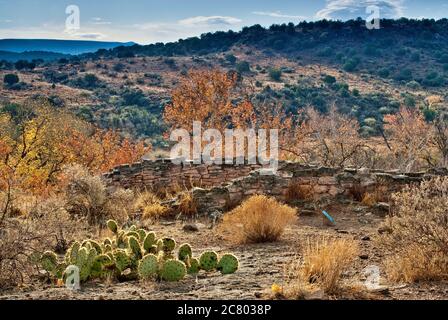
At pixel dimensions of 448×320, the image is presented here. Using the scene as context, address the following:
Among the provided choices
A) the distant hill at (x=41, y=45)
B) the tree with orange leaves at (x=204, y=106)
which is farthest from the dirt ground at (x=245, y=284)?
the distant hill at (x=41, y=45)

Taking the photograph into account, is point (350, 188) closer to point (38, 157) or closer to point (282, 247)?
point (282, 247)

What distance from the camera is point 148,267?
5.41 metres

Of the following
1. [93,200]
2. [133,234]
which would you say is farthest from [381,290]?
[93,200]

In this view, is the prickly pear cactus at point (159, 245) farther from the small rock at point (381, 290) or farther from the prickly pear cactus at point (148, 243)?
the small rock at point (381, 290)

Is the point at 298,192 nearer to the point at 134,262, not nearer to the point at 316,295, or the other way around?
the point at 134,262

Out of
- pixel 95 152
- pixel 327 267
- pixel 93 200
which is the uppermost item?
pixel 327 267

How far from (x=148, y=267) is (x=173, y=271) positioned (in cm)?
25

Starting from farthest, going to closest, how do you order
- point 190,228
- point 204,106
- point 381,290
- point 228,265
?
point 204,106 → point 190,228 → point 228,265 → point 381,290

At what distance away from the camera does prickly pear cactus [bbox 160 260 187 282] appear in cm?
538

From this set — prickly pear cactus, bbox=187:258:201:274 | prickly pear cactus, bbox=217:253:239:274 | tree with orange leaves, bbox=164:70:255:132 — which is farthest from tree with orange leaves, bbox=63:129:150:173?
prickly pear cactus, bbox=217:253:239:274

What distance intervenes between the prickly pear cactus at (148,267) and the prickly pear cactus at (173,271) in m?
0.10

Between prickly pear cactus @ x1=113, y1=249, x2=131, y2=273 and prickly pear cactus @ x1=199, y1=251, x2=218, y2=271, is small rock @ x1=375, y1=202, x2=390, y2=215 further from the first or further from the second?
prickly pear cactus @ x1=113, y1=249, x2=131, y2=273

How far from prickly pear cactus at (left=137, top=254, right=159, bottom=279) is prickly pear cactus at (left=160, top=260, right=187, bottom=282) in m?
0.10

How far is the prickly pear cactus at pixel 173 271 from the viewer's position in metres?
5.38
